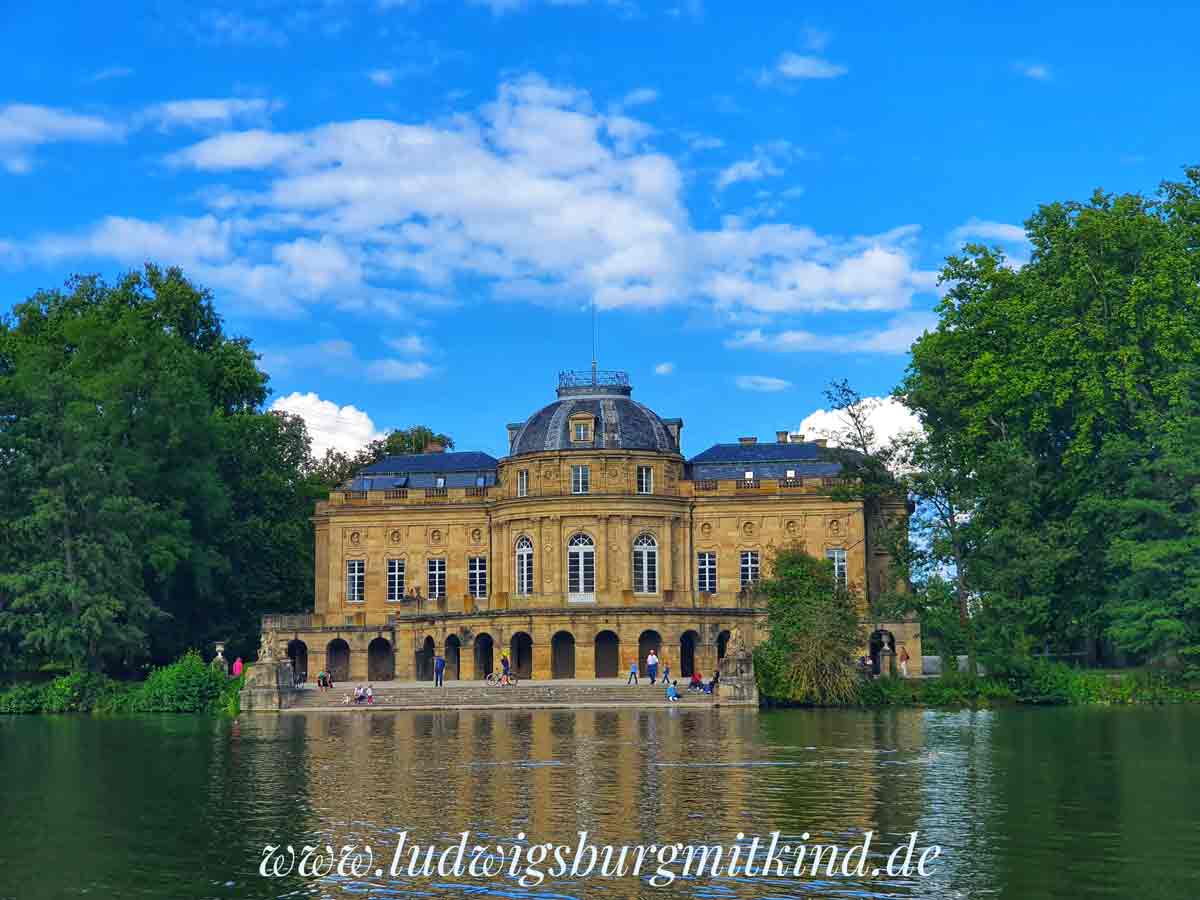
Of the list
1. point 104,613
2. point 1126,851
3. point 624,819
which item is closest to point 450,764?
point 624,819

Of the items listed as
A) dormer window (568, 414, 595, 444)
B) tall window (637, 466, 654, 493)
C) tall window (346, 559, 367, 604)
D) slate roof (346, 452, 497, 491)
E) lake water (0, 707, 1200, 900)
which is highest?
dormer window (568, 414, 595, 444)

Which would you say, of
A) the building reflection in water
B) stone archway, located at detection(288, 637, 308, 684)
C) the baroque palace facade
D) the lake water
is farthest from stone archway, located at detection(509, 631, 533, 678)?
the lake water

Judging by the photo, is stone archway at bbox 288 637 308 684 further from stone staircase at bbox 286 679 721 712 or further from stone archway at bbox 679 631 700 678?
A: stone archway at bbox 679 631 700 678

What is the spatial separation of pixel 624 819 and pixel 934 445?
3513 cm

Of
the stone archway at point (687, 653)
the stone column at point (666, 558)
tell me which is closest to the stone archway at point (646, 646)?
the stone archway at point (687, 653)

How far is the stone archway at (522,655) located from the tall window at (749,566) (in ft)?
31.7

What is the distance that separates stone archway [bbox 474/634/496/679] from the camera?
204 feet

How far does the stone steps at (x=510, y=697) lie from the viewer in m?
49.4

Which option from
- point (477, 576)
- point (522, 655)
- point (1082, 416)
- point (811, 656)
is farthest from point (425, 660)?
point (1082, 416)

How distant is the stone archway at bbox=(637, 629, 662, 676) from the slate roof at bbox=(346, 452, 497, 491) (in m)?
11.4

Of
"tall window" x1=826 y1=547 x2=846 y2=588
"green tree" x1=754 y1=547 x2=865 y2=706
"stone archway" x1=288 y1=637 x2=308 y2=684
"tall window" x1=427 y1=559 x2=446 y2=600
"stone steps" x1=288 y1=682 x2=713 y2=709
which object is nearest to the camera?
"green tree" x1=754 y1=547 x2=865 y2=706

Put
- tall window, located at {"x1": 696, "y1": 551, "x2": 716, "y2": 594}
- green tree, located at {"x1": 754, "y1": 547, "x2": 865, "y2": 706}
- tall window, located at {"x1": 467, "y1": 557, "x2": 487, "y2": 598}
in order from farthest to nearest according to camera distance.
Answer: tall window, located at {"x1": 467, "y1": 557, "x2": 487, "y2": 598}
tall window, located at {"x1": 696, "y1": 551, "x2": 716, "y2": 594}
green tree, located at {"x1": 754, "y1": 547, "x2": 865, "y2": 706}

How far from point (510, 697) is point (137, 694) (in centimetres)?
1310

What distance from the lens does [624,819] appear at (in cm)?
2145
